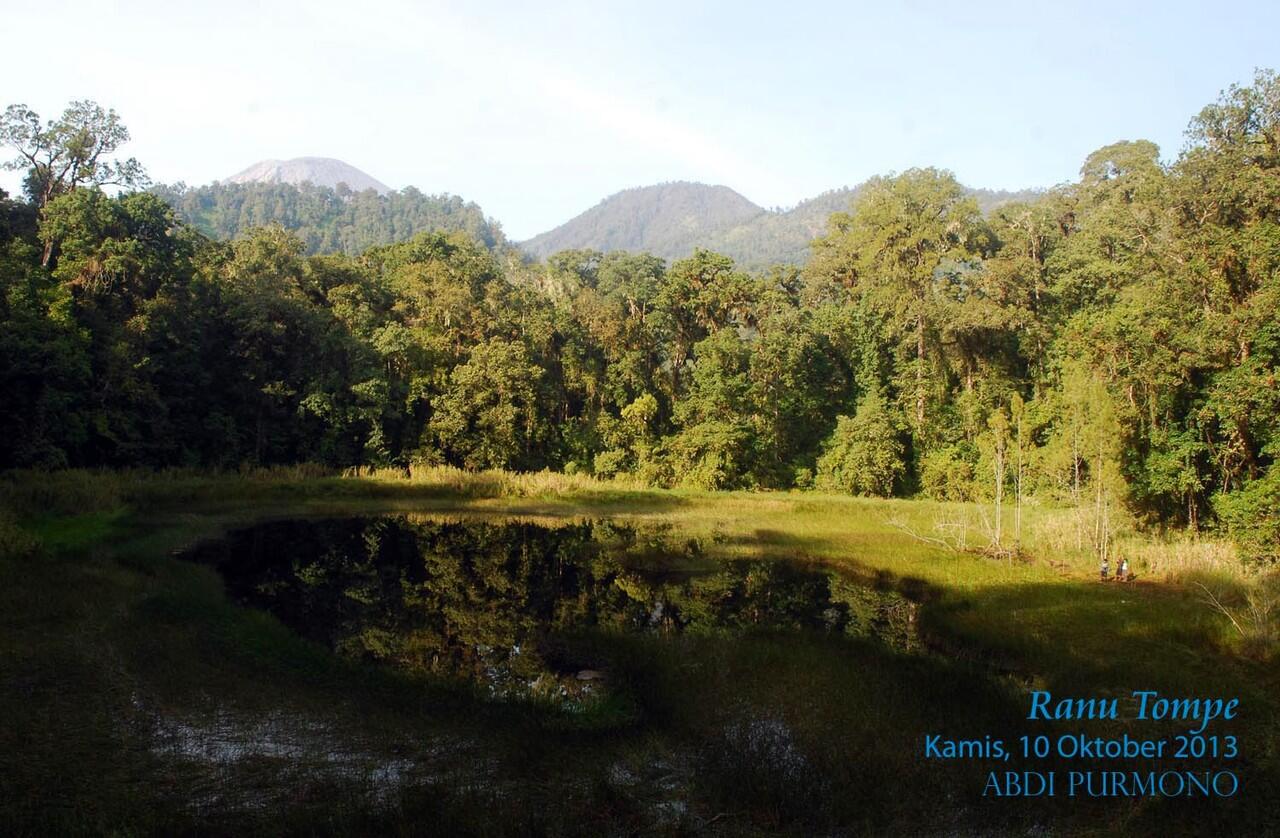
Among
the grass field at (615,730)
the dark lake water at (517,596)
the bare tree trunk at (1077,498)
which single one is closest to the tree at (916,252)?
the bare tree trunk at (1077,498)

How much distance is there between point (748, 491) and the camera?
3881 centimetres

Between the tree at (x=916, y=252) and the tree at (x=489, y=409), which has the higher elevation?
the tree at (x=916, y=252)

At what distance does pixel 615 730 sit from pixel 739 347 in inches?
1361

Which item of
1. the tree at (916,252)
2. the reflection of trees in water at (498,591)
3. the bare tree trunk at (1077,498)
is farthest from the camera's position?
the tree at (916,252)

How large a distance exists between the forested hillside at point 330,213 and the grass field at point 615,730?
402 ft

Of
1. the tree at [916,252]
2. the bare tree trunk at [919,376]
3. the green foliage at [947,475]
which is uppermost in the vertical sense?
the tree at [916,252]

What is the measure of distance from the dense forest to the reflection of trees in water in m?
9.96

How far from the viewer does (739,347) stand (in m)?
42.4

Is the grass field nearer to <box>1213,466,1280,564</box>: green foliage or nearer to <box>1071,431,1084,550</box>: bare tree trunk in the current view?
<box>1071,431,1084,550</box>: bare tree trunk

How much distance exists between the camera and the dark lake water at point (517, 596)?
12.1 meters

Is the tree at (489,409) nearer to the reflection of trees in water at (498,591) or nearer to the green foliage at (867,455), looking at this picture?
the reflection of trees in water at (498,591)

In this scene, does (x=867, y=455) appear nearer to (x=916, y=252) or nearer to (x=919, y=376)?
(x=919, y=376)

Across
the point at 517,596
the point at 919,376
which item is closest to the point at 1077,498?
the point at 517,596

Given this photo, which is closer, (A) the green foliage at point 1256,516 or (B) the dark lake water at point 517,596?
Answer: (B) the dark lake water at point 517,596
